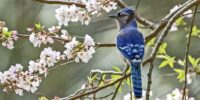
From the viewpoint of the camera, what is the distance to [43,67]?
4.31ft

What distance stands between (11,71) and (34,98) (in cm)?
230

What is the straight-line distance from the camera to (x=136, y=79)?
0.95 metres

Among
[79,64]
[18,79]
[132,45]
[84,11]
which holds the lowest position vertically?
[132,45]

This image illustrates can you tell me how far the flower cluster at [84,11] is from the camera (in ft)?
4.08

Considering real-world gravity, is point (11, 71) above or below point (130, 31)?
above

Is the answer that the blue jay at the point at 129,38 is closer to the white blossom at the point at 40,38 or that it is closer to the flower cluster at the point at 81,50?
the flower cluster at the point at 81,50

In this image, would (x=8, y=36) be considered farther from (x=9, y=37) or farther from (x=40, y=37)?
(x=40, y=37)

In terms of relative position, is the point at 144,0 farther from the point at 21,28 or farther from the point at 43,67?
the point at 43,67

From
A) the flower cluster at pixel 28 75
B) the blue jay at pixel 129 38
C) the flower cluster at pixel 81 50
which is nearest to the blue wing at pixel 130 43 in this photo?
the blue jay at pixel 129 38

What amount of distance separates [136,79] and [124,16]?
154 millimetres

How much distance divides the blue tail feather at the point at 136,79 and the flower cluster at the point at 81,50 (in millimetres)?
180

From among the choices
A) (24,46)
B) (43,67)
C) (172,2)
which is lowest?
(43,67)

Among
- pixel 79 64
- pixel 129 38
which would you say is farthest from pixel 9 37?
pixel 79 64

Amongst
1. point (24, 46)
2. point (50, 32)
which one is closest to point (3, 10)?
point (24, 46)
